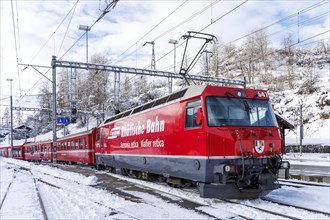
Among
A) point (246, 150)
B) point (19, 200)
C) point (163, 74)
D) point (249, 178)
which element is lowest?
point (19, 200)

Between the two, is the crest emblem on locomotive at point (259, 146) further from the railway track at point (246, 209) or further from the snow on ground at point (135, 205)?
the railway track at point (246, 209)

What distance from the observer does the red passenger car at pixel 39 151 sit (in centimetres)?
3762

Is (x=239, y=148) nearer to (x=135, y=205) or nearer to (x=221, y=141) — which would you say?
(x=221, y=141)

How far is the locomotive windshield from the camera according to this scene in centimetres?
965

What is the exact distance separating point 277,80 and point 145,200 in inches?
2330

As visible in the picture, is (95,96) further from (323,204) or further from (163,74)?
(323,204)

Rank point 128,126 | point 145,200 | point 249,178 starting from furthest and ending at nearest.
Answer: point 128,126, point 145,200, point 249,178

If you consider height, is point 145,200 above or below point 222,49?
below

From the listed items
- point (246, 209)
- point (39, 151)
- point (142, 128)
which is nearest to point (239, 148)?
point (246, 209)

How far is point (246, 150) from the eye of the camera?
9469mm

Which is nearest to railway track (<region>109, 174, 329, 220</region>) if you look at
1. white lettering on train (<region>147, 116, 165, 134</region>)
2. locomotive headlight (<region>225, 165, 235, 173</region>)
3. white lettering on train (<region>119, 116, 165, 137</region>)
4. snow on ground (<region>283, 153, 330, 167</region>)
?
locomotive headlight (<region>225, 165, 235, 173</region>)

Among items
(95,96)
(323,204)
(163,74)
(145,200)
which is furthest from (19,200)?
(95,96)

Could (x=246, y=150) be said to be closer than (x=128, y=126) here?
Yes

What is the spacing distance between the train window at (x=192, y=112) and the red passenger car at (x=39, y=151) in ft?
94.5
